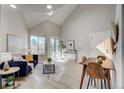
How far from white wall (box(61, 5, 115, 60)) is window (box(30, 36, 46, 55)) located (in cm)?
163

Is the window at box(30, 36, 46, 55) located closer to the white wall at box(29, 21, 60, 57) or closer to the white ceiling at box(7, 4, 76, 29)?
the white wall at box(29, 21, 60, 57)

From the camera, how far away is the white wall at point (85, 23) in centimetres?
680

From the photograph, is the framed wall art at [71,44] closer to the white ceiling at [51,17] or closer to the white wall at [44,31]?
the white wall at [44,31]

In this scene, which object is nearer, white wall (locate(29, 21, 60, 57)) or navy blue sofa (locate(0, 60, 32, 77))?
navy blue sofa (locate(0, 60, 32, 77))

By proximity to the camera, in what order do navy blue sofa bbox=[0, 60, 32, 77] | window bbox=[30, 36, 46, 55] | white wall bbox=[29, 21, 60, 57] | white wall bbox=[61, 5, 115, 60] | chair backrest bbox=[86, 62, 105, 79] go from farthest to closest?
window bbox=[30, 36, 46, 55] → white wall bbox=[29, 21, 60, 57] → white wall bbox=[61, 5, 115, 60] → navy blue sofa bbox=[0, 60, 32, 77] → chair backrest bbox=[86, 62, 105, 79]

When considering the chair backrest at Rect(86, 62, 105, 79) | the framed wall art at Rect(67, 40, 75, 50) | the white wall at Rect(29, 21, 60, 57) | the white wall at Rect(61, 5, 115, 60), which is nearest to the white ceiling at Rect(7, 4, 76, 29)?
the white wall at Rect(29, 21, 60, 57)

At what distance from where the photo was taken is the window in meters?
9.23

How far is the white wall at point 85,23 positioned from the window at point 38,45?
1.63m

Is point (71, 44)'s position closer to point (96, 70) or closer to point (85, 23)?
point (85, 23)

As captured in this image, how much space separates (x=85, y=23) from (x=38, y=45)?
143 inches

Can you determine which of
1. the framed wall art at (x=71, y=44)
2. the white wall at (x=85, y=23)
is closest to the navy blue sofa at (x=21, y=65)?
the white wall at (x=85, y=23)

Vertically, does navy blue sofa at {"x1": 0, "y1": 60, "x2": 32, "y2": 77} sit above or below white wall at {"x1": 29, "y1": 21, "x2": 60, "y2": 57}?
below
